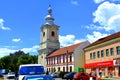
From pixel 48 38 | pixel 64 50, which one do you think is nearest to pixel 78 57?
pixel 64 50

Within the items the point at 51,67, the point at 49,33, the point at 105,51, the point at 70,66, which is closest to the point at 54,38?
the point at 49,33

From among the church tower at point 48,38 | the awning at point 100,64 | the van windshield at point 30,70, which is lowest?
the van windshield at point 30,70

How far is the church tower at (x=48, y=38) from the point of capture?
322ft

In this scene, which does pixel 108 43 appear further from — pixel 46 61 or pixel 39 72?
pixel 46 61

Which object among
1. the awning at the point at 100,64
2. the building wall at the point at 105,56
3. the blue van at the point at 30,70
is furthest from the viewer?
the awning at the point at 100,64

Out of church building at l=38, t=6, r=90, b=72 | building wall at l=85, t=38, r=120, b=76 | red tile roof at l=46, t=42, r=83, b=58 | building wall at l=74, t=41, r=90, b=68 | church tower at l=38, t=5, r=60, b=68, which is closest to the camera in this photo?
building wall at l=85, t=38, r=120, b=76

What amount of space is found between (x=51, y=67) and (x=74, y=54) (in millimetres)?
19230

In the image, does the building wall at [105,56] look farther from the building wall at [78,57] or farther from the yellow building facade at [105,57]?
the building wall at [78,57]

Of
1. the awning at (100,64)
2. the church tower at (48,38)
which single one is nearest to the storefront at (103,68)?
the awning at (100,64)

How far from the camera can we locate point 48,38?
3856 inches

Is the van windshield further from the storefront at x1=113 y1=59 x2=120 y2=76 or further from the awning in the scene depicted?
the awning

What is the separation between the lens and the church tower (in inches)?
3861

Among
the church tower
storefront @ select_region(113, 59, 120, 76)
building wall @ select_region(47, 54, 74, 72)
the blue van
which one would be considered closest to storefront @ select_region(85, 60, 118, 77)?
storefront @ select_region(113, 59, 120, 76)

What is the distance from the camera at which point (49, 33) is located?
98.5 metres
